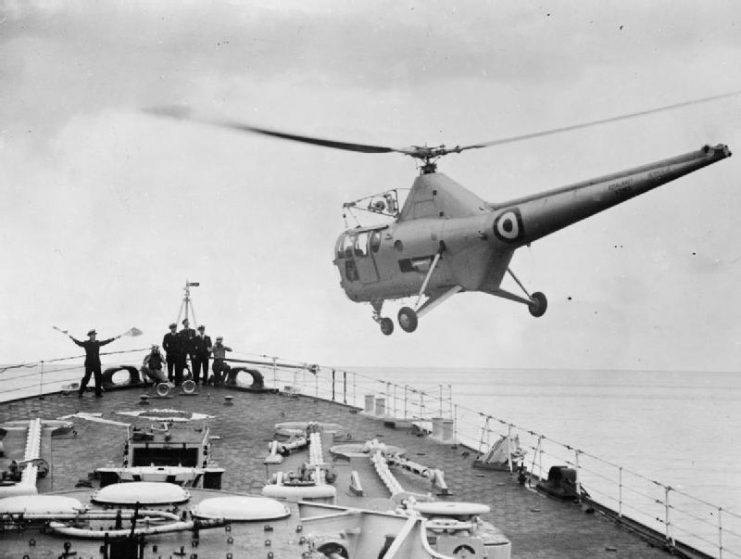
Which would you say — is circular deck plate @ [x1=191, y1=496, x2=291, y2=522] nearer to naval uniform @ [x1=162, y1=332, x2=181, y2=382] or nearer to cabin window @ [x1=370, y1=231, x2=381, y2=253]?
naval uniform @ [x1=162, y1=332, x2=181, y2=382]

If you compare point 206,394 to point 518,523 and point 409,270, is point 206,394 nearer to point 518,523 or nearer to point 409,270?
point 409,270

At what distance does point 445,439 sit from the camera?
1848cm

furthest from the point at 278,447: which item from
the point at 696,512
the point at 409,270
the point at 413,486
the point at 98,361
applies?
the point at 696,512

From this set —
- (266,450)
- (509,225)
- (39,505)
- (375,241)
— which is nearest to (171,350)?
(375,241)

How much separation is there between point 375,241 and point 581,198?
24.1ft

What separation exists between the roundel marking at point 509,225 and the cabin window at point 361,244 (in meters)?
5.09

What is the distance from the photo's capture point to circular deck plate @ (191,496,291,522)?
732 cm

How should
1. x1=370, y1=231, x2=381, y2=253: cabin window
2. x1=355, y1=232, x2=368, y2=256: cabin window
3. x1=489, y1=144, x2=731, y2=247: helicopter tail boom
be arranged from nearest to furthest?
x1=489, y1=144, x2=731, y2=247: helicopter tail boom < x1=370, y1=231, x2=381, y2=253: cabin window < x1=355, y1=232, x2=368, y2=256: cabin window

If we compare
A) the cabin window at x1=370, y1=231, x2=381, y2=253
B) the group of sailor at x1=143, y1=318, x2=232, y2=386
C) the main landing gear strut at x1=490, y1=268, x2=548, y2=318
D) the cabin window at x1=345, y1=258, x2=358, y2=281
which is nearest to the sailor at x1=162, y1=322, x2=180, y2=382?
the group of sailor at x1=143, y1=318, x2=232, y2=386

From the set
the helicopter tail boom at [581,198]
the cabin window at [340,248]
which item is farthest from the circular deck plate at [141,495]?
the cabin window at [340,248]

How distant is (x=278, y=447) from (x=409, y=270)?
9.57m

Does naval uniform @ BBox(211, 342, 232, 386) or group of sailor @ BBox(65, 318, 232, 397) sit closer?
group of sailor @ BBox(65, 318, 232, 397)

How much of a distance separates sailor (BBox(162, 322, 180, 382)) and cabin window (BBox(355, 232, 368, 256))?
17.9 ft

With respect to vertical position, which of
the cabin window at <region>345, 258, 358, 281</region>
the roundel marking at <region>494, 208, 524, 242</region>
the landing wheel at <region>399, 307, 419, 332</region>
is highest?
the roundel marking at <region>494, 208, 524, 242</region>
